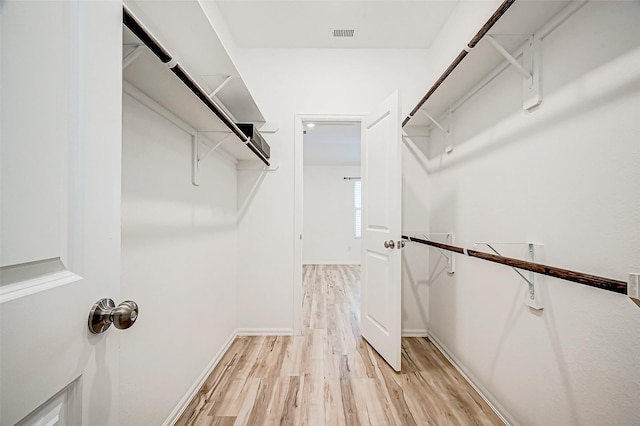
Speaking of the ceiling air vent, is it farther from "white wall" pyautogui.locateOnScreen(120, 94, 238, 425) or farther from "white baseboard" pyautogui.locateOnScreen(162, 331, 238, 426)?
"white baseboard" pyautogui.locateOnScreen(162, 331, 238, 426)

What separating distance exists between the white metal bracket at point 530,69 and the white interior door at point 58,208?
146cm

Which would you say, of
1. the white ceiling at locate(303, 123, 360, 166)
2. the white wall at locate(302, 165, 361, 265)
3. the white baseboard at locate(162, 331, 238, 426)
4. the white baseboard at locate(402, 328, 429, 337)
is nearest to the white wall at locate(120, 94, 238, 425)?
the white baseboard at locate(162, 331, 238, 426)

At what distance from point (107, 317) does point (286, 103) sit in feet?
7.92

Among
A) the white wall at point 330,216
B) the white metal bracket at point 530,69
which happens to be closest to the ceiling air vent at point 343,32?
the white metal bracket at point 530,69

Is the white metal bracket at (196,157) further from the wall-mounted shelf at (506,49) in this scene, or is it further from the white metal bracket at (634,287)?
the white metal bracket at (634,287)

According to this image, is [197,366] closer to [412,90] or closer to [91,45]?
[91,45]

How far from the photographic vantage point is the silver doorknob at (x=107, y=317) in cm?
50

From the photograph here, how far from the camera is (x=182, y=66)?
1.34 m

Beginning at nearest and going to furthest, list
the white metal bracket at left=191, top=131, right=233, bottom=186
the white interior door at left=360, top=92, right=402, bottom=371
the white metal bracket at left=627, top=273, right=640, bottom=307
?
the white metal bracket at left=627, top=273, right=640, bottom=307, the white metal bracket at left=191, top=131, right=233, bottom=186, the white interior door at left=360, top=92, right=402, bottom=371

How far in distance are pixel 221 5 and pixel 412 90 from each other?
1.73 m

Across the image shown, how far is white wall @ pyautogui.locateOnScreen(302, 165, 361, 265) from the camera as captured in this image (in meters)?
6.79

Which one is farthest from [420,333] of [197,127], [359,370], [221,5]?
[221,5]

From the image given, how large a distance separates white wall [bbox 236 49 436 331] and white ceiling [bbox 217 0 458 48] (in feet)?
0.35

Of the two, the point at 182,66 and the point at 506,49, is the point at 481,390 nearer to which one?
the point at 506,49
